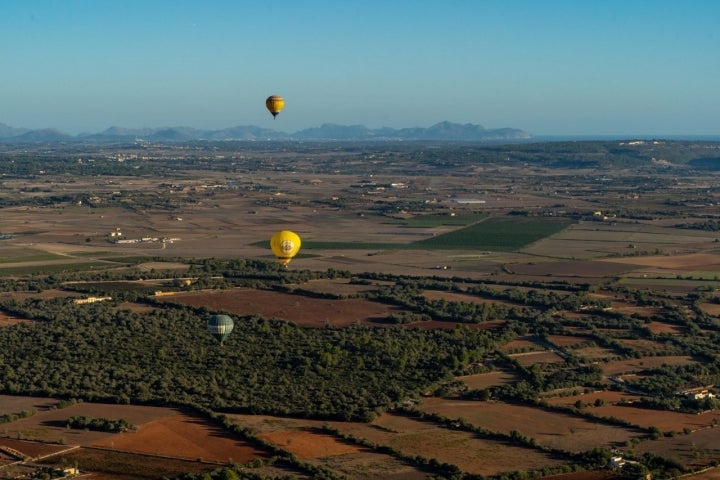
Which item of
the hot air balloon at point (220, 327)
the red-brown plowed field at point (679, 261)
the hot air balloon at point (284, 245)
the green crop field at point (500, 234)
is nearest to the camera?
the hot air balloon at point (220, 327)

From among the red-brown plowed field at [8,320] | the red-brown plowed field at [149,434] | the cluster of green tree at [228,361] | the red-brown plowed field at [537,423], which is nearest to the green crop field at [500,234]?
the cluster of green tree at [228,361]

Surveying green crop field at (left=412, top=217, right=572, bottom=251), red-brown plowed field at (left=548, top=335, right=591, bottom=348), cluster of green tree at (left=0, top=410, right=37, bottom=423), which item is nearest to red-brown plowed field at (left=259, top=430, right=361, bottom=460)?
cluster of green tree at (left=0, top=410, right=37, bottom=423)

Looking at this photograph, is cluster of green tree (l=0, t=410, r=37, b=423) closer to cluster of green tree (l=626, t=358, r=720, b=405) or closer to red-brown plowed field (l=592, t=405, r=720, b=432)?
red-brown plowed field (l=592, t=405, r=720, b=432)

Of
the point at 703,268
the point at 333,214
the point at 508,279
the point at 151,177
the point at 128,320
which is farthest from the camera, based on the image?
the point at 151,177

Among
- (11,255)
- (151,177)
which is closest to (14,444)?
(11,255)

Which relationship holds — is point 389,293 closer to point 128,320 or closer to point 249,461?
point 128,320

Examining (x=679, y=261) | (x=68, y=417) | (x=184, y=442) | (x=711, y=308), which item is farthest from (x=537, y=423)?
(x=679, y=261)

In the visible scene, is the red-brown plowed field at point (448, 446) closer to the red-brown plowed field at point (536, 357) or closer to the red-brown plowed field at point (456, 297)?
the red-brown plowed field at point (536, 357)
